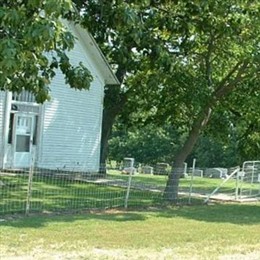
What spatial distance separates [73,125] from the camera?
2802 cm

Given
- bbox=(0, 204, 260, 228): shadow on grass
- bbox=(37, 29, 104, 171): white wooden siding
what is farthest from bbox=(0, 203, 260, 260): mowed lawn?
bbox=(37, 29, 104, 171): white wooden siding

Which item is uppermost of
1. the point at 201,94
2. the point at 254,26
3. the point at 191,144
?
Answer: the point at 254,26

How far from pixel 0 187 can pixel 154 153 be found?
53.4 metres

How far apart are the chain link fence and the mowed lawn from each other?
0.98 meters

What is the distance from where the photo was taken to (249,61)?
17844mm

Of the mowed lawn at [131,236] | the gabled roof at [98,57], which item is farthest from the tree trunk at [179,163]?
the gabled roof at [98,57]

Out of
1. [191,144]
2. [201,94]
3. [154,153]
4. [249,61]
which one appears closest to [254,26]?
[249,61]

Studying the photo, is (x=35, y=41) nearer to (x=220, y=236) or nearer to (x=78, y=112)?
(x=220, y=236)

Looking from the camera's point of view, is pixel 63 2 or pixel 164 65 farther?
pixel 164 65

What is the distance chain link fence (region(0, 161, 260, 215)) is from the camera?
47.9 feet

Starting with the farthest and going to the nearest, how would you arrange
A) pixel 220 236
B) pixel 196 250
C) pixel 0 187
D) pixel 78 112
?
pixel 78 112, pixel 0 187, pixel 220 236, pixel 196 250

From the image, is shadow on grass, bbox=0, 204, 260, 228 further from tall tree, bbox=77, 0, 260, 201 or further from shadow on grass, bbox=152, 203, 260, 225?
tall tree, bbox=77, 0, 260, 201

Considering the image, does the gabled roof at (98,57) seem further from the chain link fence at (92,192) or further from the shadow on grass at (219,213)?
the shadow on grass at (219,213)

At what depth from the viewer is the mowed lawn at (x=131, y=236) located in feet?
30.2
